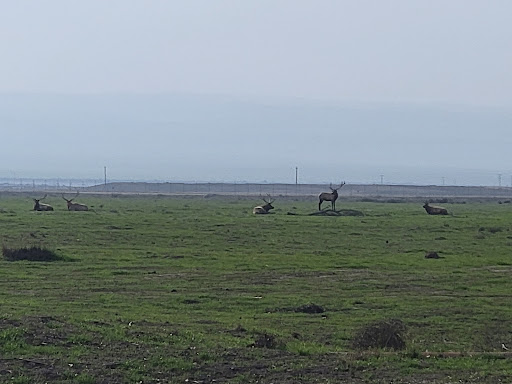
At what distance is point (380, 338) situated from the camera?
1493 cm

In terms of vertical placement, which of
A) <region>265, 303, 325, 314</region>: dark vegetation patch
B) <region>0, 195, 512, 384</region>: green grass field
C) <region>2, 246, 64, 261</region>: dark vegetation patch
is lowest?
<region>265, 303, 325, 314</region>: dark vegetation patch

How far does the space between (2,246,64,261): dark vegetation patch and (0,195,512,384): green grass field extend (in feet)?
1.44

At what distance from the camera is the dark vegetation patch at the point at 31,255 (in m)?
28.2

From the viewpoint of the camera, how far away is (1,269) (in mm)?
25812

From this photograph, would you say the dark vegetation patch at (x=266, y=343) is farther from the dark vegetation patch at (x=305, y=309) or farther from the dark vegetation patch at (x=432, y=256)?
the dark vegetation patch at (x=432, y=256)

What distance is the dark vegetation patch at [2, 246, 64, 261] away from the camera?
28234mm

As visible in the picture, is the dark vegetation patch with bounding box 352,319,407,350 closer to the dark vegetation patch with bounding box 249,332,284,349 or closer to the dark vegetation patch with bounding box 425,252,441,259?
→ the dark vegetation patch with bounding box 249,332,284,349

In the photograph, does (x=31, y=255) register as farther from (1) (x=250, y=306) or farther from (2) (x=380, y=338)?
(2) (x=380, y=338)

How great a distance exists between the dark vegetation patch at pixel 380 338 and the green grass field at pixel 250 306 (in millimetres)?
325

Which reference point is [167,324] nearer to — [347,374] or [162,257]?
[347,374]

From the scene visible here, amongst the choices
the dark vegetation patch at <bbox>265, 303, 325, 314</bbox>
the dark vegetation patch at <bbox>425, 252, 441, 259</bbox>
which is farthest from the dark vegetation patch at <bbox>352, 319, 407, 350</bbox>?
the dark vegetation patch at <bbox>425, 252, 441, 259</bbox>

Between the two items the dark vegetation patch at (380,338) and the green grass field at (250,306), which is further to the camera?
the dark vegetation patch at (380,338)

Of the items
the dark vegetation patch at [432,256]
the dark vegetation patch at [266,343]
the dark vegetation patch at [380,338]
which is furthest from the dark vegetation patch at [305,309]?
the dark vegetation patch at [432,256]

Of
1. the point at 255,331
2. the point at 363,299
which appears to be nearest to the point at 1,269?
the point at 363,299
